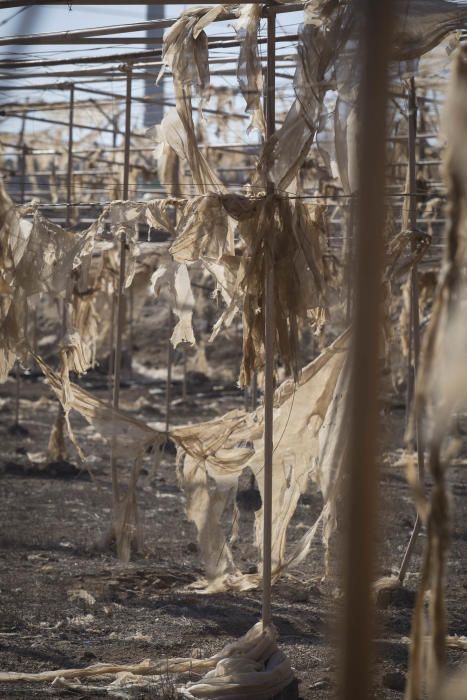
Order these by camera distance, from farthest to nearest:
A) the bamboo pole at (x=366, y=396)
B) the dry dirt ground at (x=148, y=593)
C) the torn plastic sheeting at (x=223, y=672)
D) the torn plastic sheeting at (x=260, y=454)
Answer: the torn plastic sheeting at (x=260, y=454) → the dry dirt ground at (x=148, y=593) → the torn plastic sheeting at (x=223, y=672) → the bamboo pole at (x=366, y=396)

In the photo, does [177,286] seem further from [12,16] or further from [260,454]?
[12,16]

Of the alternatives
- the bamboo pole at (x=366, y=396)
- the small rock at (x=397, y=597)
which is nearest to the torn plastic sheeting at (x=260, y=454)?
the small rock at (x=397, y=597)

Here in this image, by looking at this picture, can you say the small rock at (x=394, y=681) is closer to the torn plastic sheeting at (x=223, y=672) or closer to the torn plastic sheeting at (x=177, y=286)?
the torn plastic sheeting at (x=223, y=672)

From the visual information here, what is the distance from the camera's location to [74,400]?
5980 millimetres

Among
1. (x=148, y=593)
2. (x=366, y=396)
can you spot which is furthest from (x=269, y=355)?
(x=366, y=396)

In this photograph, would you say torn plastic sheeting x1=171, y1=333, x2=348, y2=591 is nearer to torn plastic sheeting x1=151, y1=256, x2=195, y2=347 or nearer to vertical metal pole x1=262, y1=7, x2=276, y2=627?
torn plastic sheeting x1=151, y1=256, x2=195, y2=347

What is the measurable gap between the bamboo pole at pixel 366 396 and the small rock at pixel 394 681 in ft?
10.5

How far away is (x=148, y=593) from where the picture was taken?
6.45 m

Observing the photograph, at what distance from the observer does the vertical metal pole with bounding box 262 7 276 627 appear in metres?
4.45

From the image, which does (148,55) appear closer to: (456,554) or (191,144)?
(191,144)

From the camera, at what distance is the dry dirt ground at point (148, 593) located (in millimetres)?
5027

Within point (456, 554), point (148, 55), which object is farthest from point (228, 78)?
point (456, 554)

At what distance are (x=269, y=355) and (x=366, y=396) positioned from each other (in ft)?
9.69

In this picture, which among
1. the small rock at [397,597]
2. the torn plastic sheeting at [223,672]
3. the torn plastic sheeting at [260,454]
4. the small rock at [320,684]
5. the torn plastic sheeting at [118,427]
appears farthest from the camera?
the small rock at [397,597]
